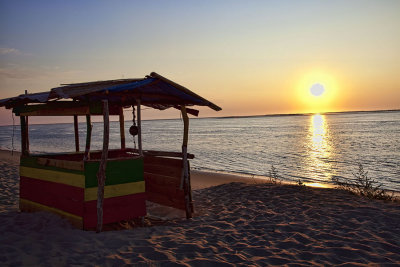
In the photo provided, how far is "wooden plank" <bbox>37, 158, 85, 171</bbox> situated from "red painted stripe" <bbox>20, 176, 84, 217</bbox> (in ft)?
1.32

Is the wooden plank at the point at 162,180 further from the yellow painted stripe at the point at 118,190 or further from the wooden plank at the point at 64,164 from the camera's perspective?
the wooden plank at the point at 64,164

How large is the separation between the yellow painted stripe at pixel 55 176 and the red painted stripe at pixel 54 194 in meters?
0.08

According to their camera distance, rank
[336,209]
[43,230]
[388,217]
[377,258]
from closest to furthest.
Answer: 1. [377,258]
2. [43,230]
3. [388,217]
4. [336,209]

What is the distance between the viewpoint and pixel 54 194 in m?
6.76

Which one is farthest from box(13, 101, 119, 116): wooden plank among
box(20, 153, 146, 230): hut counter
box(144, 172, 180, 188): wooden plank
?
box(144, 172, 180, 188): wooden plank

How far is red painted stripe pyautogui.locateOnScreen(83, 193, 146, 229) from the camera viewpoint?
6.02 metres

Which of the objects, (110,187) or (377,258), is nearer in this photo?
(377,258)

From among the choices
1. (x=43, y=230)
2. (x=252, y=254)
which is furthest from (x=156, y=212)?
(x=252, y=254)

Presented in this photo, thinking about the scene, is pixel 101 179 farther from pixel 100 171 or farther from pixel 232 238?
pixel 232 238

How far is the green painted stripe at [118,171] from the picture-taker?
5.97m

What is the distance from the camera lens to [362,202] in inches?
321

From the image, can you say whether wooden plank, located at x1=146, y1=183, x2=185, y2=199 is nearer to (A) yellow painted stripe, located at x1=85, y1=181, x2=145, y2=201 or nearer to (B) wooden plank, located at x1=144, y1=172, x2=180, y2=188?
(B) wooden plank, located at x1=144, y1=172, x2=180, y2=188

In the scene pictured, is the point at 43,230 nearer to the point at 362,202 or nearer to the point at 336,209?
the point at 336,209

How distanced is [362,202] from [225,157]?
63.2 ft
